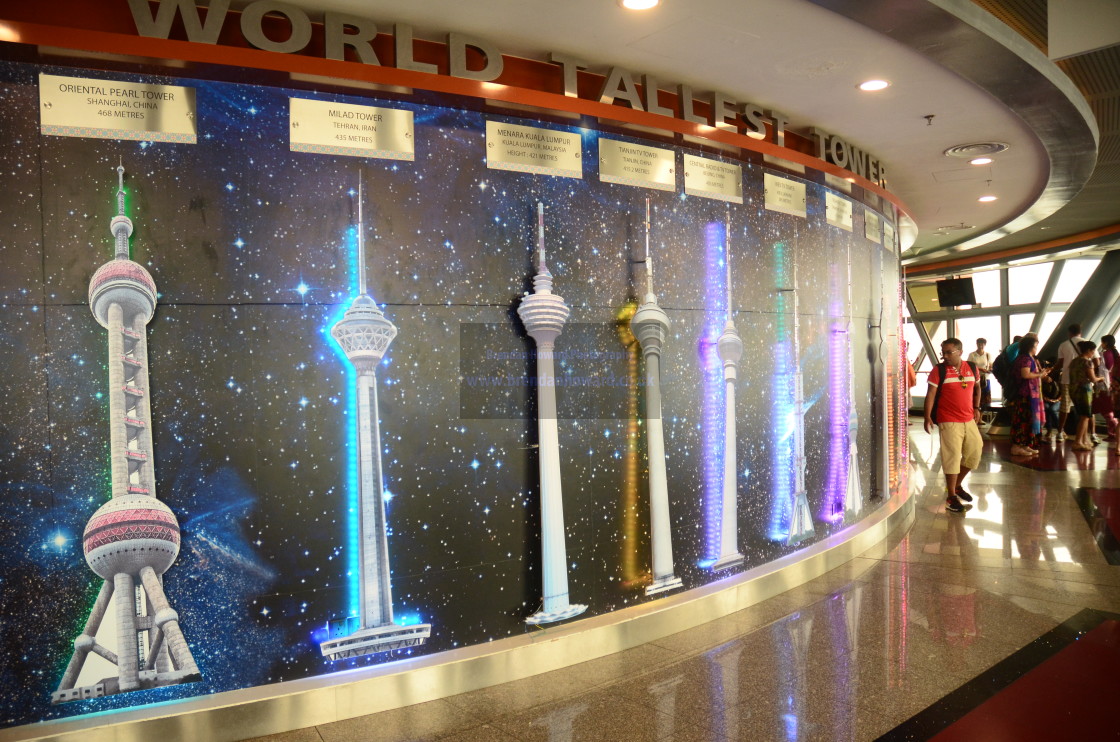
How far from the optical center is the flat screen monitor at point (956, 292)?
1530 centimetres

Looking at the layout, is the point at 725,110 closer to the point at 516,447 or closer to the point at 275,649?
the point at 516,447

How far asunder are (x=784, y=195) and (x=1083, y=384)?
25.7 ft

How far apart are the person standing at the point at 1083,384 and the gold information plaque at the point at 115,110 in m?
11.0

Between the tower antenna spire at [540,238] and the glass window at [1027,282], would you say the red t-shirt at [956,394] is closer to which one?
the tower antenna spire at [540,238]

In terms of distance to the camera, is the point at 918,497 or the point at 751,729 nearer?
the point at 751,729

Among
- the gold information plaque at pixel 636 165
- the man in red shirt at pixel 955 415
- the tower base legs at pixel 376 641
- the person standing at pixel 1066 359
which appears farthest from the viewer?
the person standing at pixel 1066 359

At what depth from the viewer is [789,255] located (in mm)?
5297

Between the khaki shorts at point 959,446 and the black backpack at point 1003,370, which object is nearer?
the khaki shorts at point 959,446

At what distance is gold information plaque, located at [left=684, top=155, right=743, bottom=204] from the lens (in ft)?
14.8

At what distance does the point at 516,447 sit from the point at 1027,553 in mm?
4134

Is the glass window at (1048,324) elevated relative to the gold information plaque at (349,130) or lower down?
lower down

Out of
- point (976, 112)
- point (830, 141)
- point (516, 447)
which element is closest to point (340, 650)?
point (516, 447)

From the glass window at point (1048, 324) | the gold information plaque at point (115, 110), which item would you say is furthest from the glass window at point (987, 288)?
the gold information plaque at point (115, 110)

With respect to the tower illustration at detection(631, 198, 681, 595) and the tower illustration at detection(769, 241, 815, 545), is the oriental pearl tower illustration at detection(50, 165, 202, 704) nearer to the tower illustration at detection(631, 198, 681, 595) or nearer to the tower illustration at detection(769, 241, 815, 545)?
the tower illustration at detection(631, 198, 681, 595)
